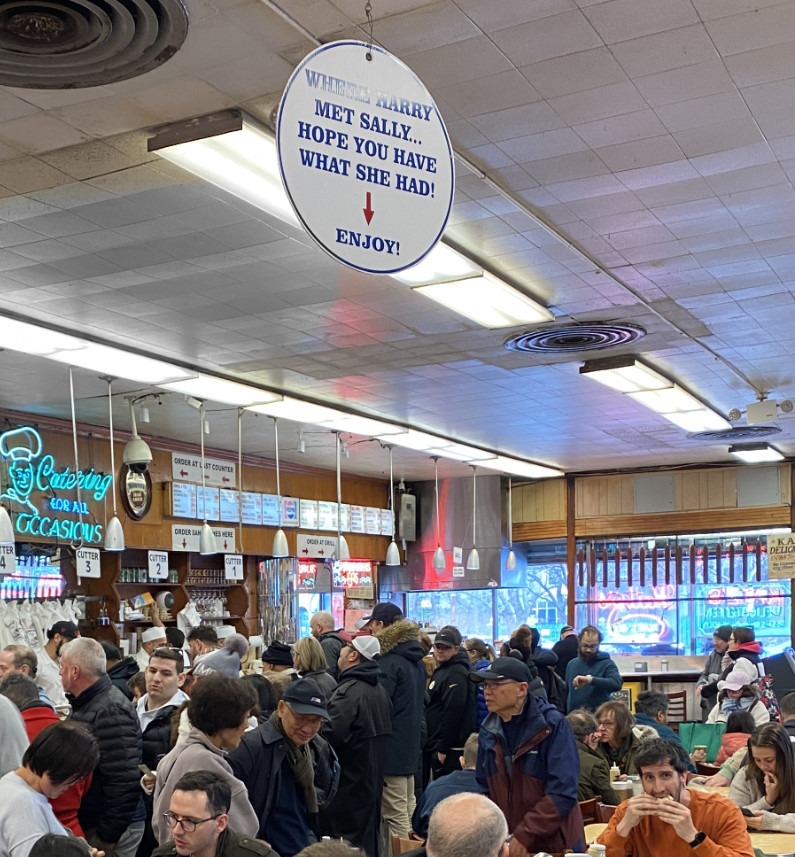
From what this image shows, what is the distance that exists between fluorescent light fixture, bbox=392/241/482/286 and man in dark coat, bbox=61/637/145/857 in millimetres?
2687

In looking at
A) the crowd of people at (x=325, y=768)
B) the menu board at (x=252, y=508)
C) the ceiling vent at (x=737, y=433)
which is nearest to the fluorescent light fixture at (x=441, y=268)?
the crowd of people at (x=325, y=768)

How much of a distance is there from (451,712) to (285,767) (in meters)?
4.56

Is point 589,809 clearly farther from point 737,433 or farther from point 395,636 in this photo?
point 737,433

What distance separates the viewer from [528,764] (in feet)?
16.9

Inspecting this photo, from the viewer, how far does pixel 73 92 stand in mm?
4633

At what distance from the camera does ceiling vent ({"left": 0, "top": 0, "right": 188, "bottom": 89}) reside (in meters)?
3.87

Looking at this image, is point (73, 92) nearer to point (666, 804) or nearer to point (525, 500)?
point (666, 804)

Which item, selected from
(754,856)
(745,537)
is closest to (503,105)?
(754,856)

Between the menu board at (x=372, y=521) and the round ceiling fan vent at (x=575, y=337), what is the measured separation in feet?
27.5

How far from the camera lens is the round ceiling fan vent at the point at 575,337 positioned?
8492mm

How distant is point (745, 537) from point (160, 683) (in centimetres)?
1215

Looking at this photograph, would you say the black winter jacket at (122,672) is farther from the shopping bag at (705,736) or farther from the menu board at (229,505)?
the menu board at (229,505)

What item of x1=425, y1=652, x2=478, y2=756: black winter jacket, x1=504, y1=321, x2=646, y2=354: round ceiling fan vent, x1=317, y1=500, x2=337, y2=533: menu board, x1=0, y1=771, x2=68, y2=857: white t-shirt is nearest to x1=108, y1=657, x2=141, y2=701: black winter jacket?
x1=425, y1=652, x2=478, y2=756: black winter jacket

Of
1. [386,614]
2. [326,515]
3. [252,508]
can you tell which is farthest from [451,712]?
[326,515]
